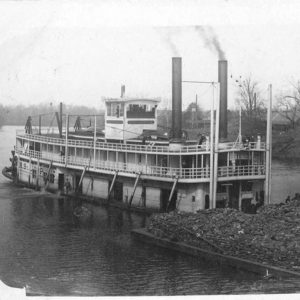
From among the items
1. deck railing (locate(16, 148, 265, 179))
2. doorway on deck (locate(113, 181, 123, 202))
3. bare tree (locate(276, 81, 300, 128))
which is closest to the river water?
doorway on deck (locate(113, 181, 123, 202))

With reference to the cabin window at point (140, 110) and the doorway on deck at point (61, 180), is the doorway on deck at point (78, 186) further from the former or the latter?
the cabin window at point (140, 110)

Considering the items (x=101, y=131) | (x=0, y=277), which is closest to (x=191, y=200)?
(x=0, y=277)

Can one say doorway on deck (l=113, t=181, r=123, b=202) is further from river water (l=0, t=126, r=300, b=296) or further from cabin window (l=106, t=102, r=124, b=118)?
cabin window (l=106, t=102, r=124, b=118)

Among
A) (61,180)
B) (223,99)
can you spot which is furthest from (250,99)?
(61,180)

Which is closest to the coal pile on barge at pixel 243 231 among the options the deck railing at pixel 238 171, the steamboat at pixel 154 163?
the steamboat at pixel 154 163

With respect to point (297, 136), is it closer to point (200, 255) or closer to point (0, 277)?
point (200, 255)

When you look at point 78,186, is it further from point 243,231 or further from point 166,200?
Answer: point 243,231
